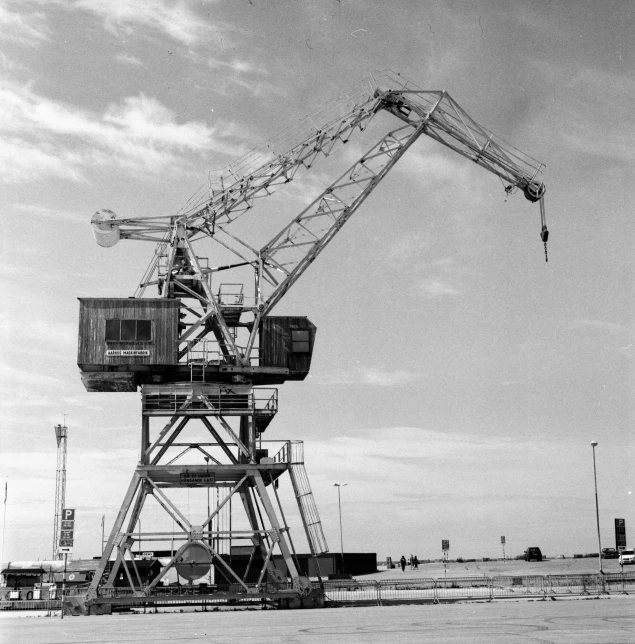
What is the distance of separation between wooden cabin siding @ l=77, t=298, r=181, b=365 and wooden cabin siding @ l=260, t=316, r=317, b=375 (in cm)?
499

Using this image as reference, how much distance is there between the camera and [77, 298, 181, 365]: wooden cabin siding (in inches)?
1849

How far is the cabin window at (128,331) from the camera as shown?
155 feet

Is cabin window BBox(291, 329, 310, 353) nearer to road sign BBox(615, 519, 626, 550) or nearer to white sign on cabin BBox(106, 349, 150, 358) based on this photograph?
white sign on cabin BBox(106, 349, 150, 358)

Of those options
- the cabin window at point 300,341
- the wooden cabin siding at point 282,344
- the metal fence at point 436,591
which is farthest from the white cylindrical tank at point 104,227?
the metal fence at point 436,591

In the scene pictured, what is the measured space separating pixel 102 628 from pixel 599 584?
120 feet

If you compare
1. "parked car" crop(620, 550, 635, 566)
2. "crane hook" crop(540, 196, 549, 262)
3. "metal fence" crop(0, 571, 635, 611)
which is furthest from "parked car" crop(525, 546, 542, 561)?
"crane hook" crop(540, 196, 549, 262)

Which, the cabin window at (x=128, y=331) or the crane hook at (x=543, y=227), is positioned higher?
the crane hook at (x=543, y=227)

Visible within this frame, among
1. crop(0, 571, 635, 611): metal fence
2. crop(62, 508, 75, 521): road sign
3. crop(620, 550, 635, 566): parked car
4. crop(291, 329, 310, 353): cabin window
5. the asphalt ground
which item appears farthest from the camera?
crop(620, 550, 635, 566): parked car

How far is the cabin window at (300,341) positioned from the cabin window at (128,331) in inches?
309

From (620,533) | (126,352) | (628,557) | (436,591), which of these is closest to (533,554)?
(628,557)

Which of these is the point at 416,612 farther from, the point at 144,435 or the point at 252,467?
the point at 144,435

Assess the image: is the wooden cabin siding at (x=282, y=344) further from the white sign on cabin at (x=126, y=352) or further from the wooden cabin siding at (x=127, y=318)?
the white sign on cabin at (x=126, y=352)

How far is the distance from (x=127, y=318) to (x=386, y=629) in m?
25.5

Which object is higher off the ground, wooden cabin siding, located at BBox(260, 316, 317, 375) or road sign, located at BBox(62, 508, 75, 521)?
wooden cabin siding, located at BBox(260, 316, 317, 375)
